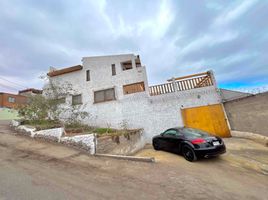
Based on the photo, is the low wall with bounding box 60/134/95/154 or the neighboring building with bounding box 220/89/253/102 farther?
the neighboring building with bounding box 220/89/253/102

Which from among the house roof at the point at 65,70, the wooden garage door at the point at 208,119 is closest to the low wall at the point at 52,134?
the house roof at the point at 65,70

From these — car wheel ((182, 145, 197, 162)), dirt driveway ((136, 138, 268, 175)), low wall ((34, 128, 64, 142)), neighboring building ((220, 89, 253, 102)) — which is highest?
neighboring building ((220, 89, 253, 102))

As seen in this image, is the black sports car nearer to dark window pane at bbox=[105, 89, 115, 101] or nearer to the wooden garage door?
the wooden garage door

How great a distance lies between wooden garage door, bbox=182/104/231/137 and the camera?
34.4ft

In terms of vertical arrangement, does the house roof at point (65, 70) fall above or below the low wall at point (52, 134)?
above

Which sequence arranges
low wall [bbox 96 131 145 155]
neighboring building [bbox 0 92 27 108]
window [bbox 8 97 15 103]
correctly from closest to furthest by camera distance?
low wall [bbox 96 131 145 155], neighboring building [bbox 0 92 27 108], window [bbox 8 97 15 103]

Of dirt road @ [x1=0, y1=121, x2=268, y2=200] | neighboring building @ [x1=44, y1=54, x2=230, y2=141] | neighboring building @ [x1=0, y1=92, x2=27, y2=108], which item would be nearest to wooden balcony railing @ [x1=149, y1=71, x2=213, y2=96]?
neighboring building @ [x1=44, y1=54, x2=230, y2=141]

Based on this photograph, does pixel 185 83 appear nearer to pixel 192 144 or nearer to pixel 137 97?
pixel 137 97

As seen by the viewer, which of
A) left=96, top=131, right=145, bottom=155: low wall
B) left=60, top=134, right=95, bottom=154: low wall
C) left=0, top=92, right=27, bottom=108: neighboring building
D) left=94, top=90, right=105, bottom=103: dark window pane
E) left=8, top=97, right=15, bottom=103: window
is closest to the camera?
left=60, top=134, right=95, bottom=154: low wall

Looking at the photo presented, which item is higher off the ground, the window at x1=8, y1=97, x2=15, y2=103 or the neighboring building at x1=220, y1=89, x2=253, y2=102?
the window at x1=8, y1=97, x2=15, y2=103

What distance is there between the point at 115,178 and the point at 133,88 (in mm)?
9051

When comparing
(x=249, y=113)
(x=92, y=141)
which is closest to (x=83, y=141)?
(x=92, y=141)

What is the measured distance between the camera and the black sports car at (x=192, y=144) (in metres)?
6.00

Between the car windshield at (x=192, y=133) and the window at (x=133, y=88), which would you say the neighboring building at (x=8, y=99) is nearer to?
the window at (x=133, y=88)
